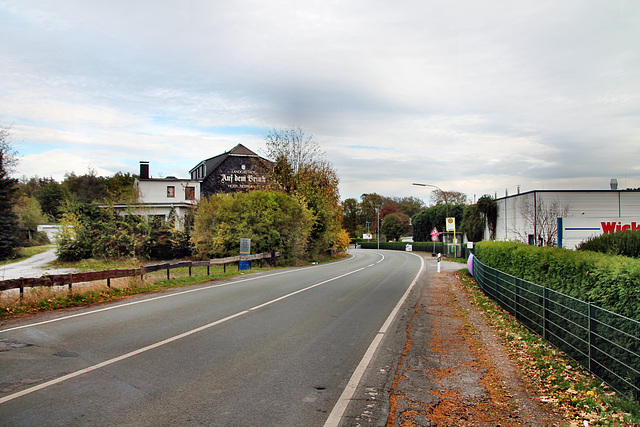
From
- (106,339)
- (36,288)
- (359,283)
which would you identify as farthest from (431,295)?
(36,288)

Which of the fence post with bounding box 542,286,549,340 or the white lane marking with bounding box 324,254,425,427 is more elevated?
the fence post with bounding box 542,286,549,340

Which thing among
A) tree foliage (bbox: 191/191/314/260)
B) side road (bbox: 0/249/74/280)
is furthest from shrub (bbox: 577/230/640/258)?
side road (bbox: 0/249/74/280)

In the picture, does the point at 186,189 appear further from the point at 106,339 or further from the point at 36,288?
the point at 106,339

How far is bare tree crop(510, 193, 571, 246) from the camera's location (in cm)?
2762

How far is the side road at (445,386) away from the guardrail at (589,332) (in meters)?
1.01

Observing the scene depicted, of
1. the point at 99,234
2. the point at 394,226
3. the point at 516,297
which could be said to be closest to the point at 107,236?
the point at 99,234

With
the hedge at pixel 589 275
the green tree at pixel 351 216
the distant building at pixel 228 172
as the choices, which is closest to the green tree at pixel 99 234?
the distant building at pixel 228 172

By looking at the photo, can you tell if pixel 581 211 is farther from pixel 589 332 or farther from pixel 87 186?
pixel 87 186

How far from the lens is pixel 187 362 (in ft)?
21.1

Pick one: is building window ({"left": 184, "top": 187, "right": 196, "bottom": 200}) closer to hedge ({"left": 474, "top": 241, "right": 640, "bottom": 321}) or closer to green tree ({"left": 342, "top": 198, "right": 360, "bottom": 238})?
hedge ({"left": 474, "top": 241, "right": 640, "bottom": 321})

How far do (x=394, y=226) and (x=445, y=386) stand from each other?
10644cm

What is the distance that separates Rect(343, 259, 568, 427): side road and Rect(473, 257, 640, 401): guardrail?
1009 millimetres

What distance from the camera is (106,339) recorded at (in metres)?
7.80

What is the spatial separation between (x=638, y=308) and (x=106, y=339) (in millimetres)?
8466
